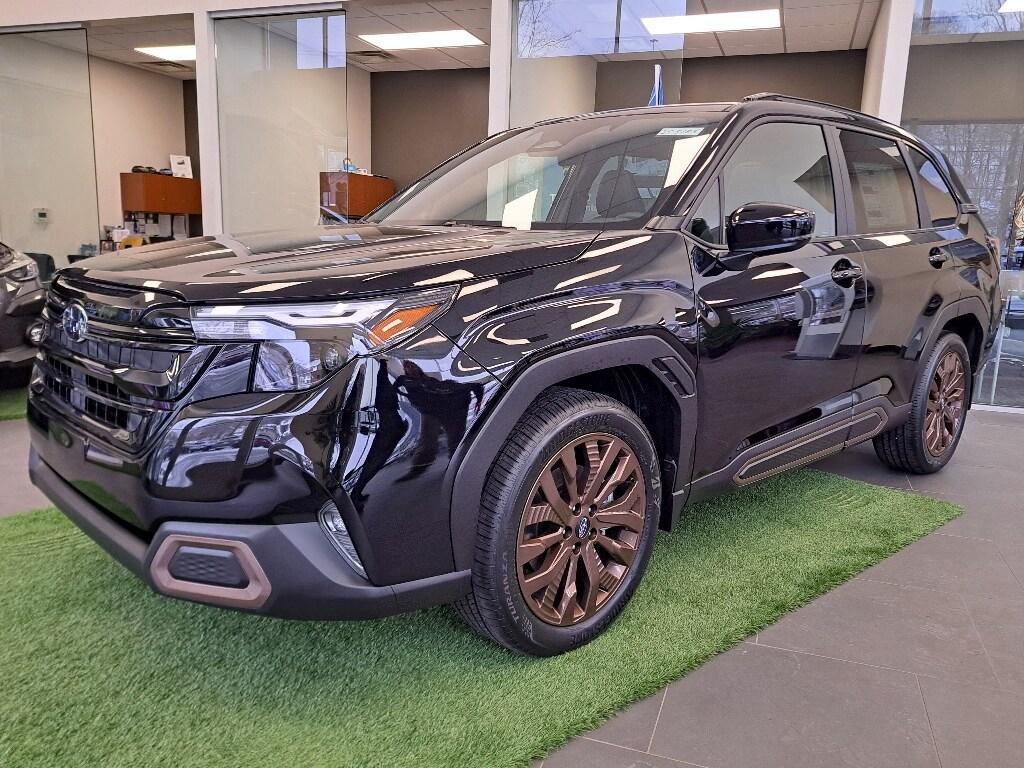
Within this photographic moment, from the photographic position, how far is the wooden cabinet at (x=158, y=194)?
11242mm

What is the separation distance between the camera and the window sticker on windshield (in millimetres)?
2273

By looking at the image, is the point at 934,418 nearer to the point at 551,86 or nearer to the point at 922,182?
the point at 922,182

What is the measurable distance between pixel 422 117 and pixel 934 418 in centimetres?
979

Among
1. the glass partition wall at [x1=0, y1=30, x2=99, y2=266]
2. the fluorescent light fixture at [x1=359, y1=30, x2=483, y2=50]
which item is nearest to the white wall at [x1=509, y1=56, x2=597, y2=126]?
the fluorescent light fixture at [x1=359, y1=30, x2=483, y2=50]

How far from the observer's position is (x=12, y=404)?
15.5 ft

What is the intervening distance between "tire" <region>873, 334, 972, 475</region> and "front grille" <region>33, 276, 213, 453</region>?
2844mm

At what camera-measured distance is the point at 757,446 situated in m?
2.37

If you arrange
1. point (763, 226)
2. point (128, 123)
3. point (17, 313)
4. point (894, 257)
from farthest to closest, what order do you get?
point (128, 123) < point (17, 313) < point (894, 257) < point (763, 226)

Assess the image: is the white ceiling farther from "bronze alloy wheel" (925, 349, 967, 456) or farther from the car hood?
the car hood

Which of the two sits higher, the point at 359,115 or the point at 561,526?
the point at 359,115

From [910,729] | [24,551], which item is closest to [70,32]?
[24,551]

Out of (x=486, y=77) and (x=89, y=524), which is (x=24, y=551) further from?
(x=486, y=77)

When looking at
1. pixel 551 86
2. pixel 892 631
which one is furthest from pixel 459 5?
pixel 892 631

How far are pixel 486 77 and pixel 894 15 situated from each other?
23.0 feet
